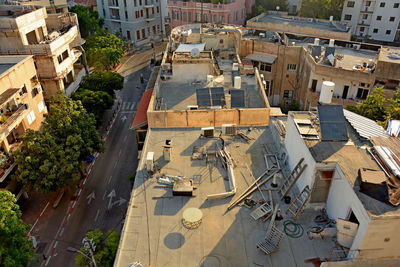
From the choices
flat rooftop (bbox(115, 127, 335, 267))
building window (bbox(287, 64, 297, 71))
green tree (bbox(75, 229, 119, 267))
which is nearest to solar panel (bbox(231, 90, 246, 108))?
flat rooftop (bbox(115, 127, 335, 267))

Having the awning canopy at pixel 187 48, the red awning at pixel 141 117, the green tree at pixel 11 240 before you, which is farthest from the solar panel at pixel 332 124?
the green tree at pixel 11 240

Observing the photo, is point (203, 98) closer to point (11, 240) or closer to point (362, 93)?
point (11, 240)

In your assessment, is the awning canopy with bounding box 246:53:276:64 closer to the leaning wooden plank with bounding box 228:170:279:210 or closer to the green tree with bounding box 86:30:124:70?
the green tree with bounding box 86:30:124:70

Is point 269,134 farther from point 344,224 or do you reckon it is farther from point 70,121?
point 70,121

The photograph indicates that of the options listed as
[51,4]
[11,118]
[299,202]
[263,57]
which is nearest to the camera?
[299,202]

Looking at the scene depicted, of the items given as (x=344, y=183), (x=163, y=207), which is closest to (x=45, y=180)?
(x=163, y=207)

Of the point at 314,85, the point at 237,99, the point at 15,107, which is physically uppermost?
the point at 237,99

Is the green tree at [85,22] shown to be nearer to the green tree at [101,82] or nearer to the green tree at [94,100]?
the green tree at [101,82]

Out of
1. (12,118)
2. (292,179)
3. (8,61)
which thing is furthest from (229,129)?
(8,61)
